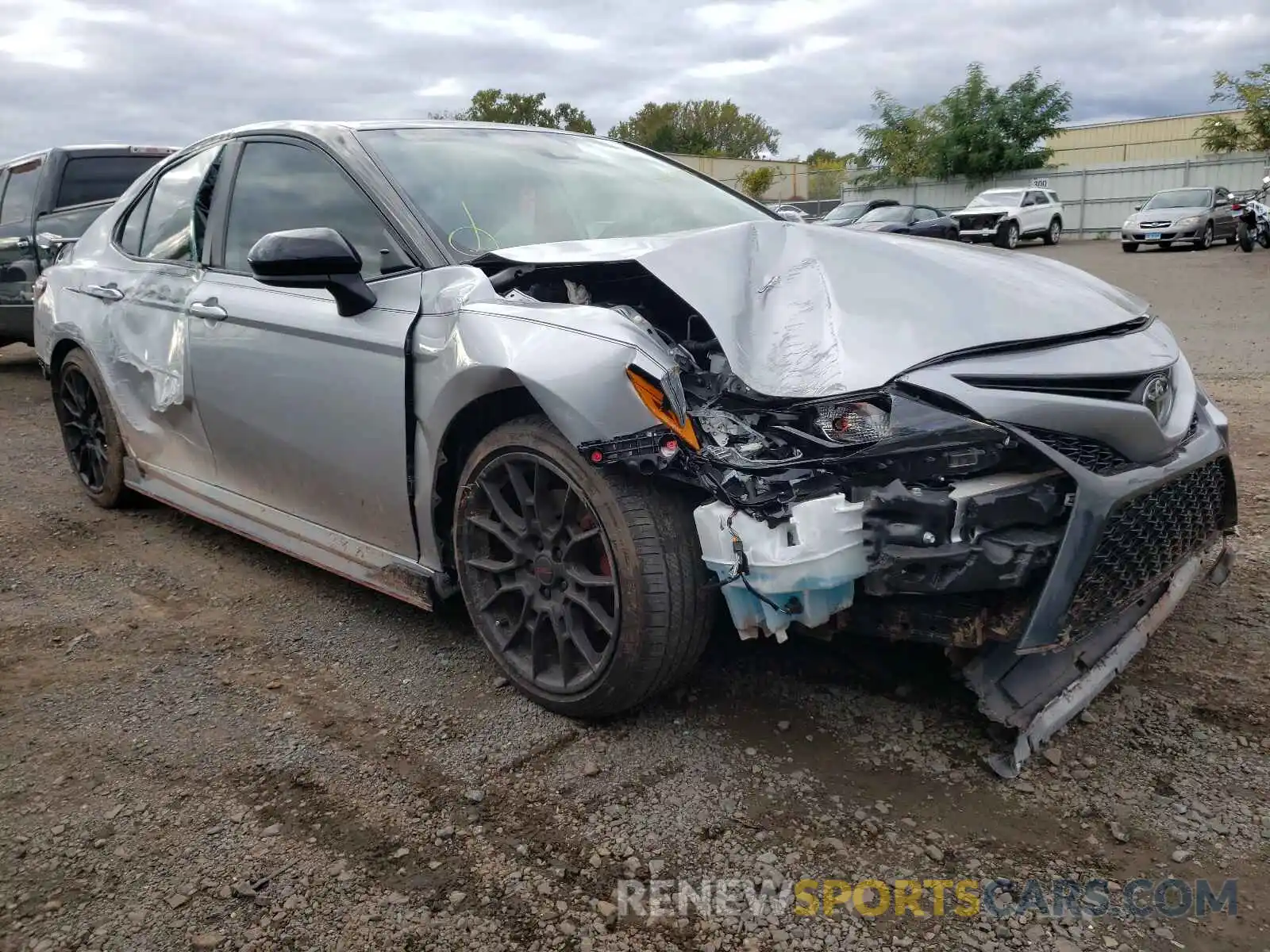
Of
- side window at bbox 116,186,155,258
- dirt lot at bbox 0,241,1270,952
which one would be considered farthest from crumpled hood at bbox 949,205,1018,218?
side window at bbox 116,186,155,258

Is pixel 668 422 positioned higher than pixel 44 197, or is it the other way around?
pixel 44 197

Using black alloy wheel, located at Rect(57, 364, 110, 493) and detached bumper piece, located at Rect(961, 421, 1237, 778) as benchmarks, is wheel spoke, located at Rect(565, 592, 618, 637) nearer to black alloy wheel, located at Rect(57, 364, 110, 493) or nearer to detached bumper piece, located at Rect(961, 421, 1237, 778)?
detached bumper piece, located at Rect(961, 421, 1237, 778)

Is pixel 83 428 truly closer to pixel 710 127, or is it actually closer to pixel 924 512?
pixel 924 512

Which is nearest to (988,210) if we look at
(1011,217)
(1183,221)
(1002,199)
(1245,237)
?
(1011,217)

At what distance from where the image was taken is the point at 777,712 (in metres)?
2.75

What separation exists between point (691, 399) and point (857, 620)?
2.17ft

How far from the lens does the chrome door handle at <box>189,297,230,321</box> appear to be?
354cm

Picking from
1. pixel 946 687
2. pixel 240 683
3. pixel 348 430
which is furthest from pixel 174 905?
pixel 946 687

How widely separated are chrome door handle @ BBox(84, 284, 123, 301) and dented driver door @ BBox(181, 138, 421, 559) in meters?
0.73

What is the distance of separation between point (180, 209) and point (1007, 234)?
913 inches

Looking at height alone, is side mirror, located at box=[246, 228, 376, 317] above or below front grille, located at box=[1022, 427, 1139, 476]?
above

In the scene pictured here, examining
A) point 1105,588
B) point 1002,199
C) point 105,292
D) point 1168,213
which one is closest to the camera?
point 1105,588

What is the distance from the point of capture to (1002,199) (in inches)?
971

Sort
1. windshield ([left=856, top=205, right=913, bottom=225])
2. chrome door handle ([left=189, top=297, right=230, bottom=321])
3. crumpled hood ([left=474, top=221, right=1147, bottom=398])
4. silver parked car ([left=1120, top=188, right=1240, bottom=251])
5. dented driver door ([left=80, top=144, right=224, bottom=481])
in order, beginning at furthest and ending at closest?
silver parked car ([left=1120, top=188, right=1240, bottom=251]), windshield ([left=856, top=205, right=913, bottom=225]), dented driver door ([left=80, top=144, right=224, bottom=481]), chrome door handle ([left=189, top=297, right=230, bottom=321]), crumpled hood ([left=474, top=221, right=1147, bottom=398])
